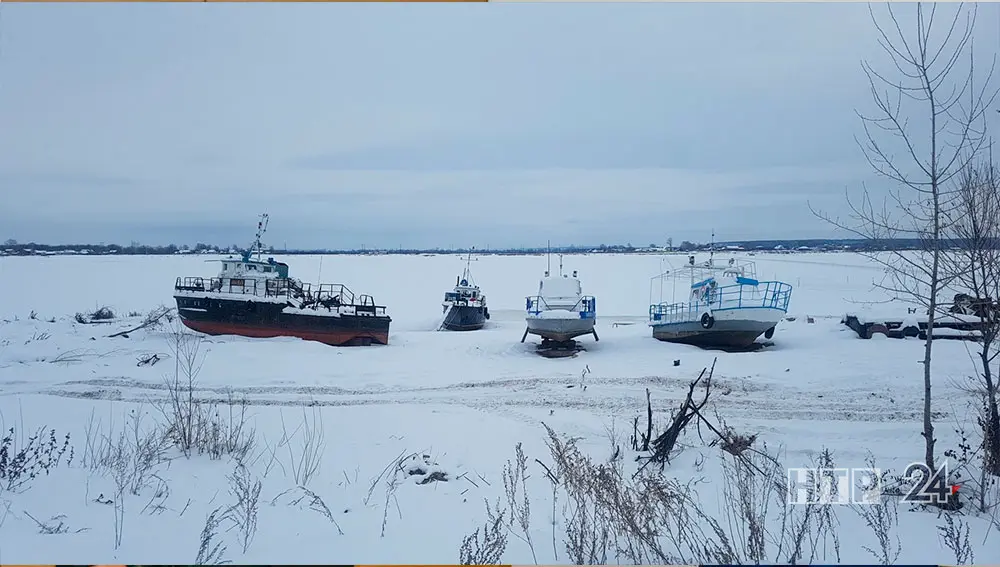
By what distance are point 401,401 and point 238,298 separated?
33.5 ft

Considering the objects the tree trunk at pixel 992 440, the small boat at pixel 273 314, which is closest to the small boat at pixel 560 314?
the small boat at pixel 273 314

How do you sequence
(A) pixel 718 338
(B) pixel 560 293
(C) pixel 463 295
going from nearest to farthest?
(A) pixel 718 338 < (B) pixel 560 293 < (C) pixel 463 295

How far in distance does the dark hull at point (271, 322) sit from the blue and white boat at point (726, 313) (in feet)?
29.3

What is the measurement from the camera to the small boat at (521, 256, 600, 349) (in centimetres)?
1789

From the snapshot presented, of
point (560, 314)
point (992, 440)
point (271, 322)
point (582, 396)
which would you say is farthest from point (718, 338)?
point (271, 322)

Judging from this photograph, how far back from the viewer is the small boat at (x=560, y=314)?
17.9m

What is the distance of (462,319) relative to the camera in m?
26.1

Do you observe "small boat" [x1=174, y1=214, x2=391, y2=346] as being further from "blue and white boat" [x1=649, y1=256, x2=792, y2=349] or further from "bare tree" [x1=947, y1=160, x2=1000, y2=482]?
"bare tree" [x1=947, y1=160, x2=1000, y2=482]

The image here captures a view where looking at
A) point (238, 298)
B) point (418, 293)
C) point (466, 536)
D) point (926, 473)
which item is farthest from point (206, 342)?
point (418, 293)

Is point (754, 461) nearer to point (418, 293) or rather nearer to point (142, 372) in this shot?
point (142, 372)

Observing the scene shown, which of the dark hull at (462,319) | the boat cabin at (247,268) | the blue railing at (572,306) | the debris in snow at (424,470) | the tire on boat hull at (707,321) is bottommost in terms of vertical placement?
the dark hull at (462,319)
